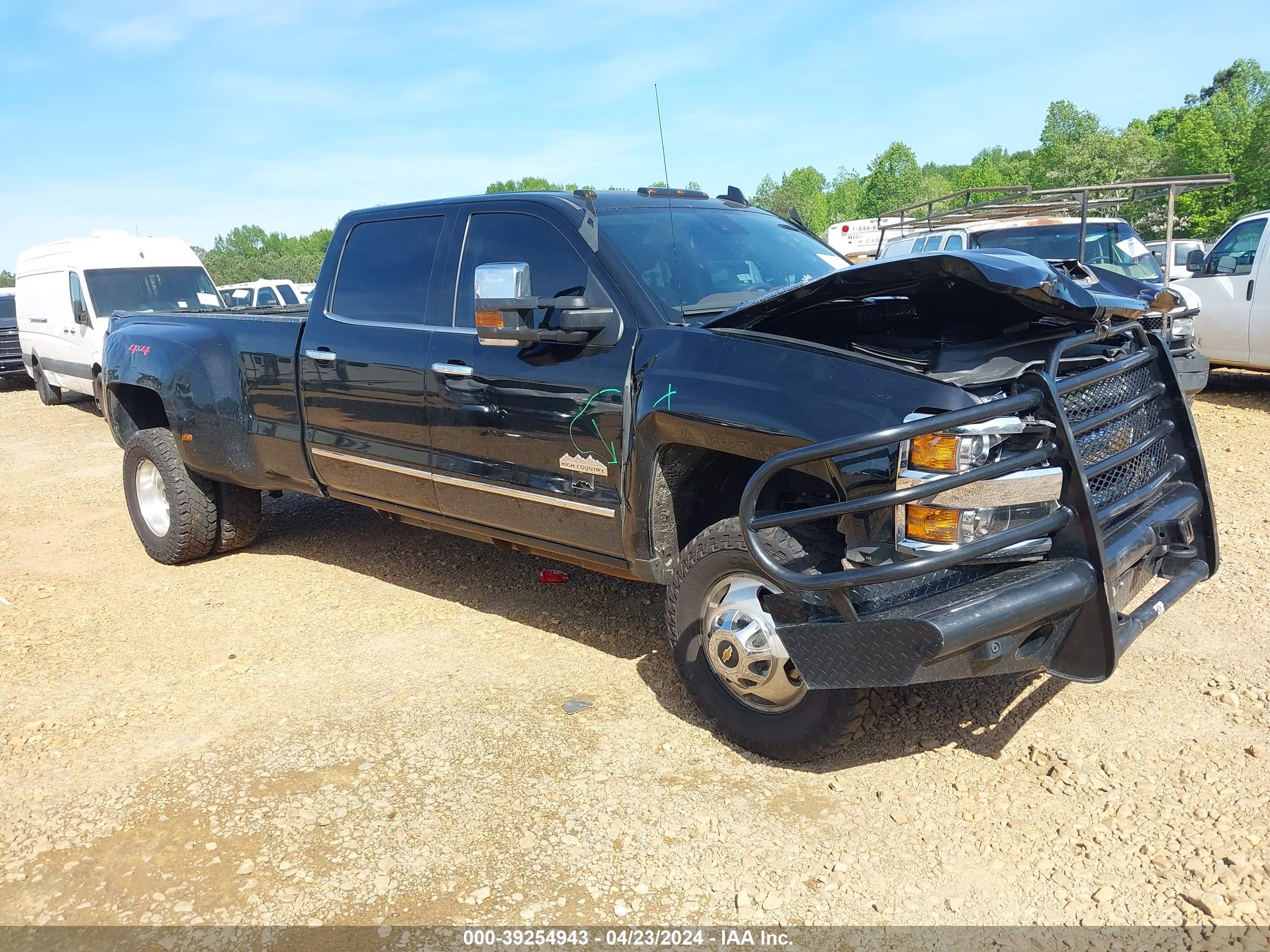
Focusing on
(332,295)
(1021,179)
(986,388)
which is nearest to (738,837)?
(986,388)

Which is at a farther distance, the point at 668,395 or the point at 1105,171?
the point at 1105,171

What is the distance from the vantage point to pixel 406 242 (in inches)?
183

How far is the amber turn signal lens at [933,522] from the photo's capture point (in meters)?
2.77

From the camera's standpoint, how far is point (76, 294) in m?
12.8

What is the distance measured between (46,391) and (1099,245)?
Answer: 15.1 m

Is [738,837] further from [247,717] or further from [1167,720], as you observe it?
[247,717]

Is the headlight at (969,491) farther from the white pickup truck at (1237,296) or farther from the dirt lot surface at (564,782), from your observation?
the white pickup truck at (1237,296)

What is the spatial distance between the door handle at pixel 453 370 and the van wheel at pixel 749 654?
133cm

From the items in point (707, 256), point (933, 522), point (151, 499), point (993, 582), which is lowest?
point (151, 499)

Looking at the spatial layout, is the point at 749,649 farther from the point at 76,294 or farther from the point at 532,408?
the point at 76,294

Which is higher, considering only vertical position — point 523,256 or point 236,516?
point 523,256

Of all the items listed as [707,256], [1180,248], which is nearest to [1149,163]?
[1180,248]

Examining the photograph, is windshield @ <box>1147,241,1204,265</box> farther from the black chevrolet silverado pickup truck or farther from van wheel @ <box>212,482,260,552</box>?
van wheel @ <box>212,482,260,552</box>

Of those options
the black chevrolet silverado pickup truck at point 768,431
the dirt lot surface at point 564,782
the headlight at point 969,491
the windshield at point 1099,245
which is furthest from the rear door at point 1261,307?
the headlight at point 969,491
